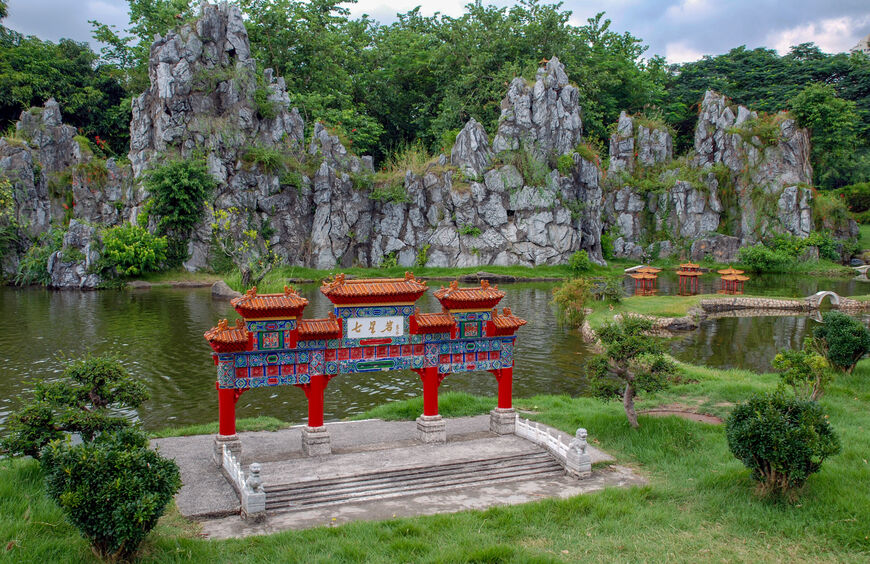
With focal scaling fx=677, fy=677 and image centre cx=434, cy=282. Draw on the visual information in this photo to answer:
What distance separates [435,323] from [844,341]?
13.3 metres

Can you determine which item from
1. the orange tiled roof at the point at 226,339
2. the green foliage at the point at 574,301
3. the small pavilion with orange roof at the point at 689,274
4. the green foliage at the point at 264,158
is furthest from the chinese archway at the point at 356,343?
the green foliage at the point at 264,158

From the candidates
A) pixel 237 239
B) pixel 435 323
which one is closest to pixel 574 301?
pixel 435 323

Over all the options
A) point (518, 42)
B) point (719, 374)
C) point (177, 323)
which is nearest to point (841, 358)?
point (719, 374)

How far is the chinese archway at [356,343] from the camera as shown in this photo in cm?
1397

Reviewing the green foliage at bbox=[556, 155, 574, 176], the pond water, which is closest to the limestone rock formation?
the green foliage at bbox=[556, 155, 574, 176]

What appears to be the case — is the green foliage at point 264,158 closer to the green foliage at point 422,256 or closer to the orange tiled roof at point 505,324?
the green foliage at point 422,256

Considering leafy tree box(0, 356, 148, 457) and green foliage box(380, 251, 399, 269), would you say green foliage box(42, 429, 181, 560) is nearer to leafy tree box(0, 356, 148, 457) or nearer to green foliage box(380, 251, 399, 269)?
leafy tree box(0, 356, 148, 457)

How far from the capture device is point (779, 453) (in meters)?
11.3

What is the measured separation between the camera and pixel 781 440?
1130 centimetres

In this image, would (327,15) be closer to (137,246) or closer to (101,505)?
(137,246)

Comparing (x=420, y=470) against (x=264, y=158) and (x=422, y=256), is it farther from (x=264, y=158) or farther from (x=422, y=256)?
(x=422, y=256)

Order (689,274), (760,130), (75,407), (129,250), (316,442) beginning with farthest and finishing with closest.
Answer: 1. (760,130)
2. (129,250)
3. (689,274)
4. (316,442)
5. (75,407)

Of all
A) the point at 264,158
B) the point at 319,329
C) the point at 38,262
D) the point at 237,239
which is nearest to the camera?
the point at 319,329

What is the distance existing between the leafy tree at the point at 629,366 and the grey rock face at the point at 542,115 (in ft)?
142
